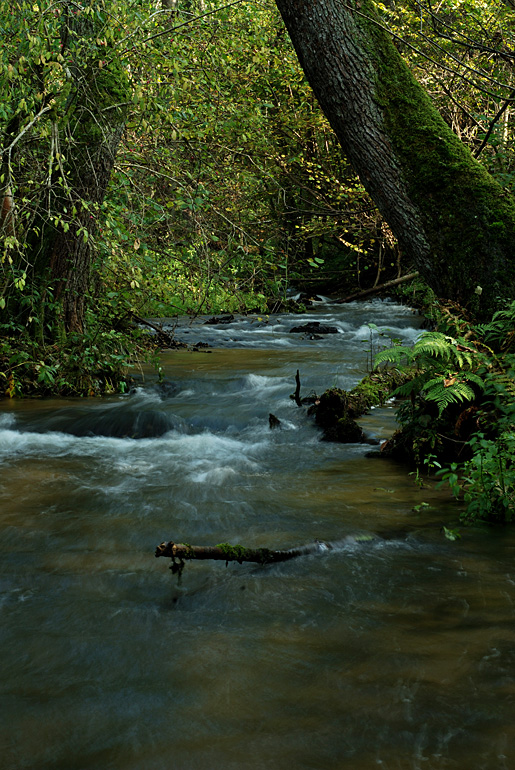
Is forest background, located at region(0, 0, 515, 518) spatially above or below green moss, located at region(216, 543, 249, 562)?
above

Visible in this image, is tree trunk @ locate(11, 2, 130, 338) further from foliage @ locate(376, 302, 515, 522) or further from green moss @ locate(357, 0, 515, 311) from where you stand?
foliage @ locate(376, 302, 515, 522)

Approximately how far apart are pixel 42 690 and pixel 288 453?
4.71m

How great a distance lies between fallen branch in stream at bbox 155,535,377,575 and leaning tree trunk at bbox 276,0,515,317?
2.83m

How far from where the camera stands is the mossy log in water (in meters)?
7.62

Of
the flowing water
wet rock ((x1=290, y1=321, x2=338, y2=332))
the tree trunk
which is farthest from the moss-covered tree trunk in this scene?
wet rock ((x1=290, y1=321, x2=338, y2=332))

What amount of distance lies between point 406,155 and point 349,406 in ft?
10.3

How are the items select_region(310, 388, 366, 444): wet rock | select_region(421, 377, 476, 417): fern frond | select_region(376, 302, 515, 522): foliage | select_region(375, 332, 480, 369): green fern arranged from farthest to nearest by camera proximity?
select_region(310, 388, 366, 444): wet rock < select_region(375, 332, 480, 369): green fern < select_region(421, 377, 476, 417): fern frond < select_region(376, 302, 515, 522): foliage

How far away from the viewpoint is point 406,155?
611 centimetres

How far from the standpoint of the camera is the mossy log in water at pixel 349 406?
300 inches

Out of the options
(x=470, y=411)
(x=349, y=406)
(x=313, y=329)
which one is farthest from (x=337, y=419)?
(x=313, y=329)

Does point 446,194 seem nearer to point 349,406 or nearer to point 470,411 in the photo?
point 470,411

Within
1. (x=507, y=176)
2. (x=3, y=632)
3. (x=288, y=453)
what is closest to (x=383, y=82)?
(x=507, y=176)

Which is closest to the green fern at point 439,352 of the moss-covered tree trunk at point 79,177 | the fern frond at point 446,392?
the fern frond at point 446,392

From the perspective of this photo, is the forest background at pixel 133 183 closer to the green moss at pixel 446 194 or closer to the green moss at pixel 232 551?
the green moss at pixel 446 194
